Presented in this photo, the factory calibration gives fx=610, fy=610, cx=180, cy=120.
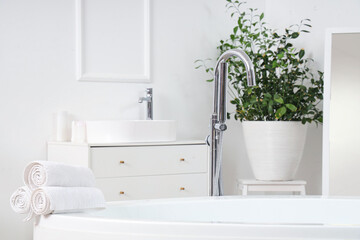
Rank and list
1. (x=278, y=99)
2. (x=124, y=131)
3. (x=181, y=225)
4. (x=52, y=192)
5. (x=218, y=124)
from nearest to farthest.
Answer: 1. (x=181, y=225)
2. (x=52, y=192)
3. (x=218, y=124)
4. (x=124, y=131)
5. (x=278, y=99)

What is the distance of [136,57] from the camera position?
3.71 metres

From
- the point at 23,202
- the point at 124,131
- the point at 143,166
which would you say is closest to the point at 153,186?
the point at 143,166

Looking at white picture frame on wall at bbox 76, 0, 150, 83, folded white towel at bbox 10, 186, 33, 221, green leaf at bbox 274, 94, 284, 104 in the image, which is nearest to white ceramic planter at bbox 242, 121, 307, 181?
green leaf at bbox 274, 94, 284, 104

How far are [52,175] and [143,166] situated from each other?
151cm

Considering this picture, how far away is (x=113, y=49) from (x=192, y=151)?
2.63 feet

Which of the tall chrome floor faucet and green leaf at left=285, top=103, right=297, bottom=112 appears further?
green leaf at left=285, top=103, right=297, bottom=112

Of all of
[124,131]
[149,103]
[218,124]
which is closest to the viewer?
[218,124]

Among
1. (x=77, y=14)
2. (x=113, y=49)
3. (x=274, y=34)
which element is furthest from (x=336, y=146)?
(x=77, y=14)

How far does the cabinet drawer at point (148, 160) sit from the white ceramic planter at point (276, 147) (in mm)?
373

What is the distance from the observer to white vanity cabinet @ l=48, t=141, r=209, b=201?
311 centimetres

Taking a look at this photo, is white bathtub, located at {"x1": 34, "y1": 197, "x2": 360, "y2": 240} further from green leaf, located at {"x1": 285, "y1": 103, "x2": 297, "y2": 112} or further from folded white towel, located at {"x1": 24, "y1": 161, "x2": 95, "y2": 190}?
green leaf, located at {"x1": 285, "y1": 103, "x2": 297, "y2": 112}

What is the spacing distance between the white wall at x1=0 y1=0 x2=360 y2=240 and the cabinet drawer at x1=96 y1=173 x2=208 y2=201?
0.53 meters

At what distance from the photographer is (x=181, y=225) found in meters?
1.55

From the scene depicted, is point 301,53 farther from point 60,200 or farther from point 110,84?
point 60,200
